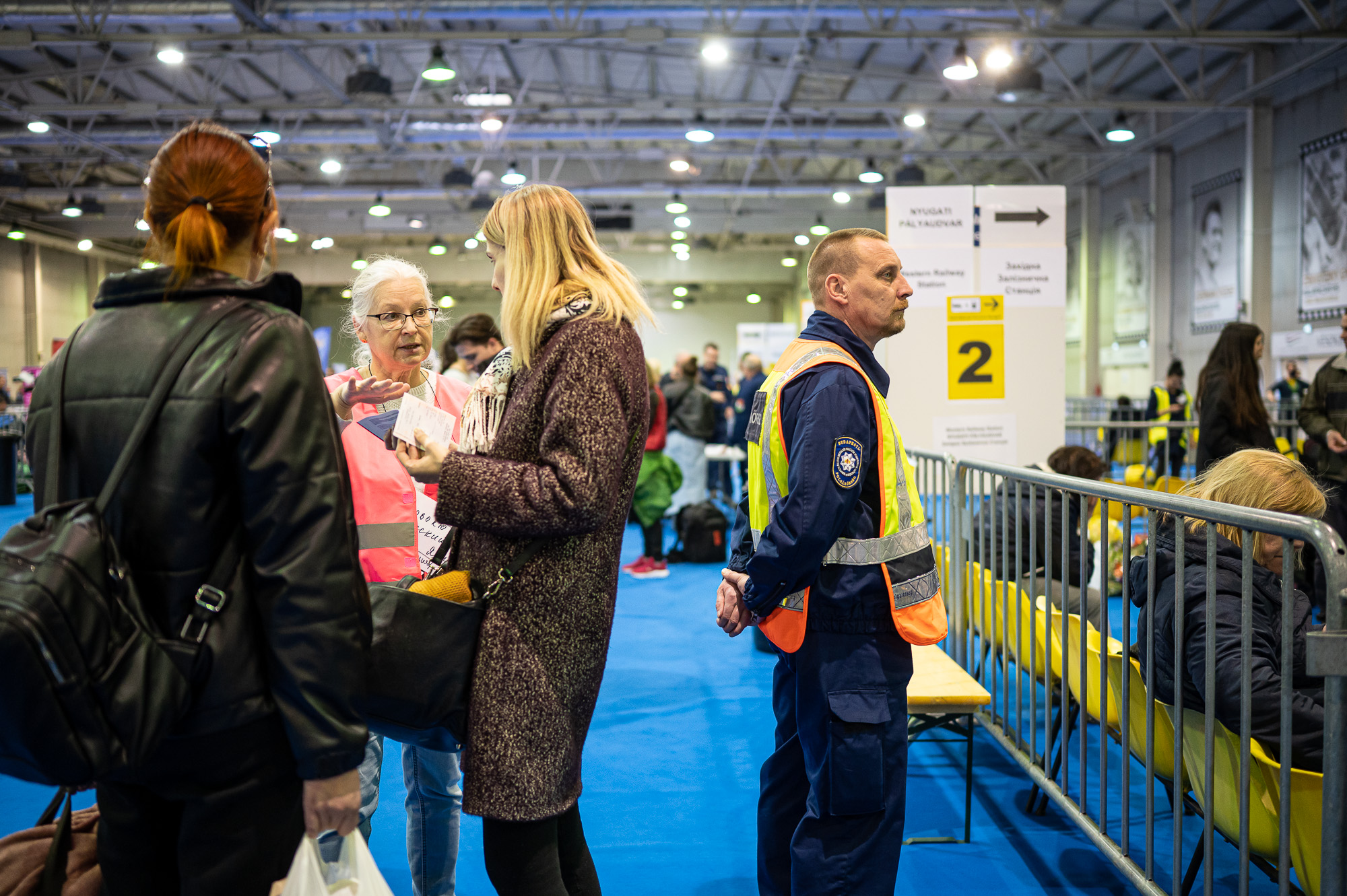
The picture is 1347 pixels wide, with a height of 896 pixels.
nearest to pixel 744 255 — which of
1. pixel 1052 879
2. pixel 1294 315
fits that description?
pixel 1294 315

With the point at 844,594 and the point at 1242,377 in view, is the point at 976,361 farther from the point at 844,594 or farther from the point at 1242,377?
the point at 844,594

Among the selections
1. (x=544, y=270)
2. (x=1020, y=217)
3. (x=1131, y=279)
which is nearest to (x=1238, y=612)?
(x=544, y=270)

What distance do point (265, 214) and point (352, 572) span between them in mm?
564

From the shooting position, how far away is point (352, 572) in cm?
127

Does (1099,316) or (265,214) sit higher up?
(1099,316)

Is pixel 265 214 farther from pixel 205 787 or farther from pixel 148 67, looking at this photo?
pixel 148 67

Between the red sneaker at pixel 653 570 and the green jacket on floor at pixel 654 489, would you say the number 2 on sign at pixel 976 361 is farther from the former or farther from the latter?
the red sneaker at pixel 653 570

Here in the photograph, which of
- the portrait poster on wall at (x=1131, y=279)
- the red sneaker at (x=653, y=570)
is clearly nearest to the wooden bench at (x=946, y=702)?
the red sneaker at (x=653, y=570)

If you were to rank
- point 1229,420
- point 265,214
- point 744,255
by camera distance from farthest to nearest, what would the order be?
point 744,255 < point 1229,420 < point 265,214

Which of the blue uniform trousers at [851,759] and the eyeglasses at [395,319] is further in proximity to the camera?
the eyeglasses at [395,319]

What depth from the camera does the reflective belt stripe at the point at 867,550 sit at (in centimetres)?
202

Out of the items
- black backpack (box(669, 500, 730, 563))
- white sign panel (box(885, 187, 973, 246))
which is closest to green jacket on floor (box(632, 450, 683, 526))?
black backpack (box(669, 500, 730, 563))

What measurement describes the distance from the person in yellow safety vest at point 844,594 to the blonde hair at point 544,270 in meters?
0.56

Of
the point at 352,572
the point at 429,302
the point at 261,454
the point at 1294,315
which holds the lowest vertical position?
the point at 352,572
